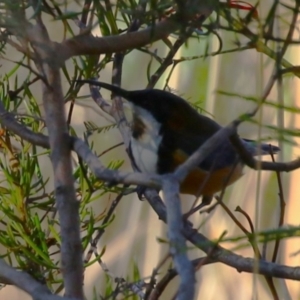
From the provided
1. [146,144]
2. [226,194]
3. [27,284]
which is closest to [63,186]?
[27,284]

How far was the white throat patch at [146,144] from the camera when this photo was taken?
571 millimetres

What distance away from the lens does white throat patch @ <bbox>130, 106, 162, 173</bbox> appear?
1.87ft

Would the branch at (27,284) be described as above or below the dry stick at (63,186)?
below

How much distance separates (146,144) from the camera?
58cm

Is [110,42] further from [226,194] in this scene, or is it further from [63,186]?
[226,194]

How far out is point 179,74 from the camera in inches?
37.2

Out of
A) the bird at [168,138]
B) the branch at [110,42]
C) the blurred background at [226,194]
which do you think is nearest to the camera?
the branch at [110,42]

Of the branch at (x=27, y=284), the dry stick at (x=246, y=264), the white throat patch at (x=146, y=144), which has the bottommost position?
the branch at (x=27, y=284)

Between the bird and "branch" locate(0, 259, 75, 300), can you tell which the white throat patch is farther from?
"branch" locate(0, 259, 75, 300)

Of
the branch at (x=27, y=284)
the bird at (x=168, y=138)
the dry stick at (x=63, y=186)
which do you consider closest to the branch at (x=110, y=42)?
the dry stick at (x=63, y=186)

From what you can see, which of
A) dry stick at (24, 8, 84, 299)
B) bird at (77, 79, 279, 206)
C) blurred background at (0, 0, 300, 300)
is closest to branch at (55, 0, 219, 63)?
dry stick at (24, 8, 84, 299)

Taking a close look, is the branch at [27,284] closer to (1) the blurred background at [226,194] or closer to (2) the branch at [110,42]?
(2) the branch at [110,42]

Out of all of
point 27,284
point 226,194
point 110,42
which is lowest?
point 27,284

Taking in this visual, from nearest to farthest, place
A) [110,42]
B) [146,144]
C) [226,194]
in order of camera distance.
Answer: [110,42] → [146,144] → [226,194]
